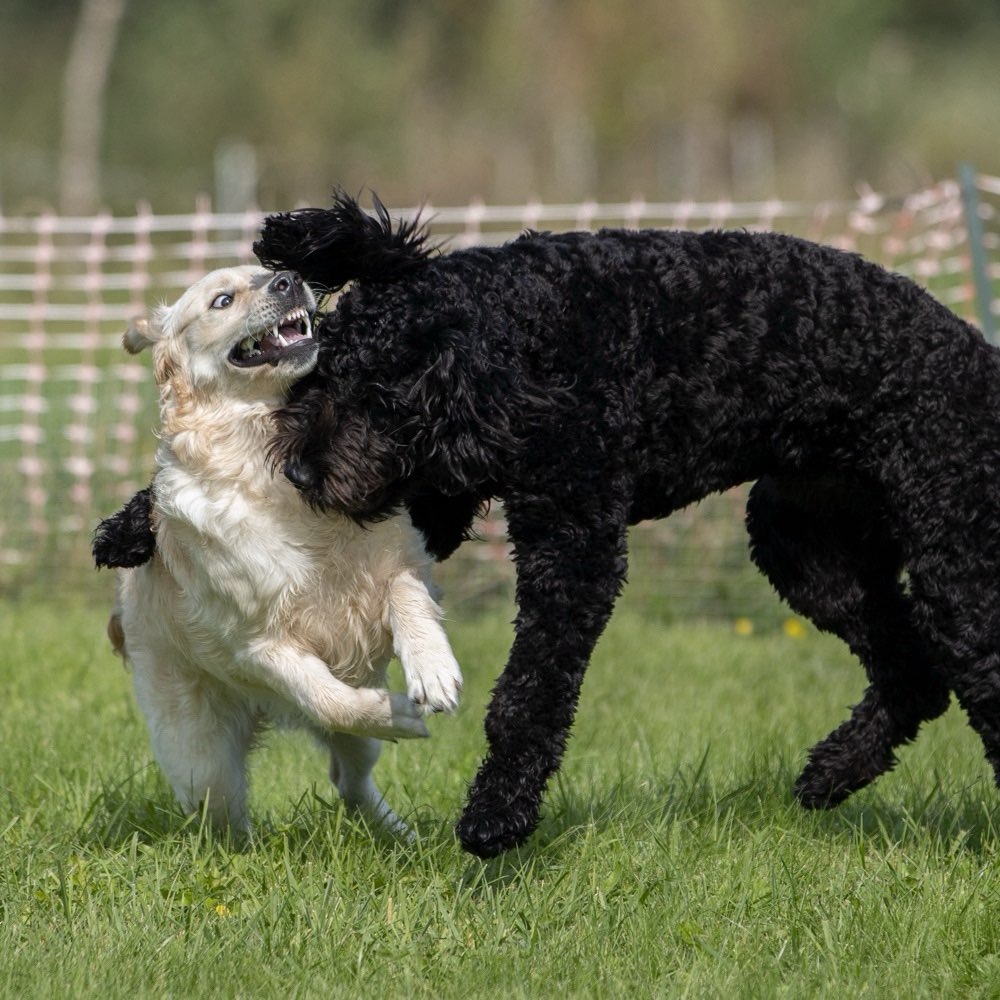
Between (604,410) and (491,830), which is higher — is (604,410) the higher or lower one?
the higher one

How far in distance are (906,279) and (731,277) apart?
0.52 meters

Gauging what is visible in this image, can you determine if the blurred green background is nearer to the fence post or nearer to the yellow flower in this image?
the fence post

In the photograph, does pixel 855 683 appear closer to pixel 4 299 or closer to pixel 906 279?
pixel 906 279

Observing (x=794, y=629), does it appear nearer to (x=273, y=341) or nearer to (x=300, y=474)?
(x=273, y=341)

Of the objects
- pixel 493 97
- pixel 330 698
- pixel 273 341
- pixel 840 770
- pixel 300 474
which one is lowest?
pixel 840 770

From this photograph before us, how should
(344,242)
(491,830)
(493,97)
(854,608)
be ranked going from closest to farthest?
(491,830) < (344,242) < (854,608) < (493,97)

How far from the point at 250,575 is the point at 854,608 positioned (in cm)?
169

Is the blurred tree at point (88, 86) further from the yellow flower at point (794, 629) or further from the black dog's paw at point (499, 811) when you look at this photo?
the black dog's paw at point (499, 811)

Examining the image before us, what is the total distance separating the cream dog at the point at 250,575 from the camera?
3807 millimetres

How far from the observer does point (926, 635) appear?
3.87 meters

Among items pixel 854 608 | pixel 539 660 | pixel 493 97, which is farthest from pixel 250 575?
pixel 493 97

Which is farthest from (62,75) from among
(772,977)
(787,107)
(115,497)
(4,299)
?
(772,977)

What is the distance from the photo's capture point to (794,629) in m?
7.50

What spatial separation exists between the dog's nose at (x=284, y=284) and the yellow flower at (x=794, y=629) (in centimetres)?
421
